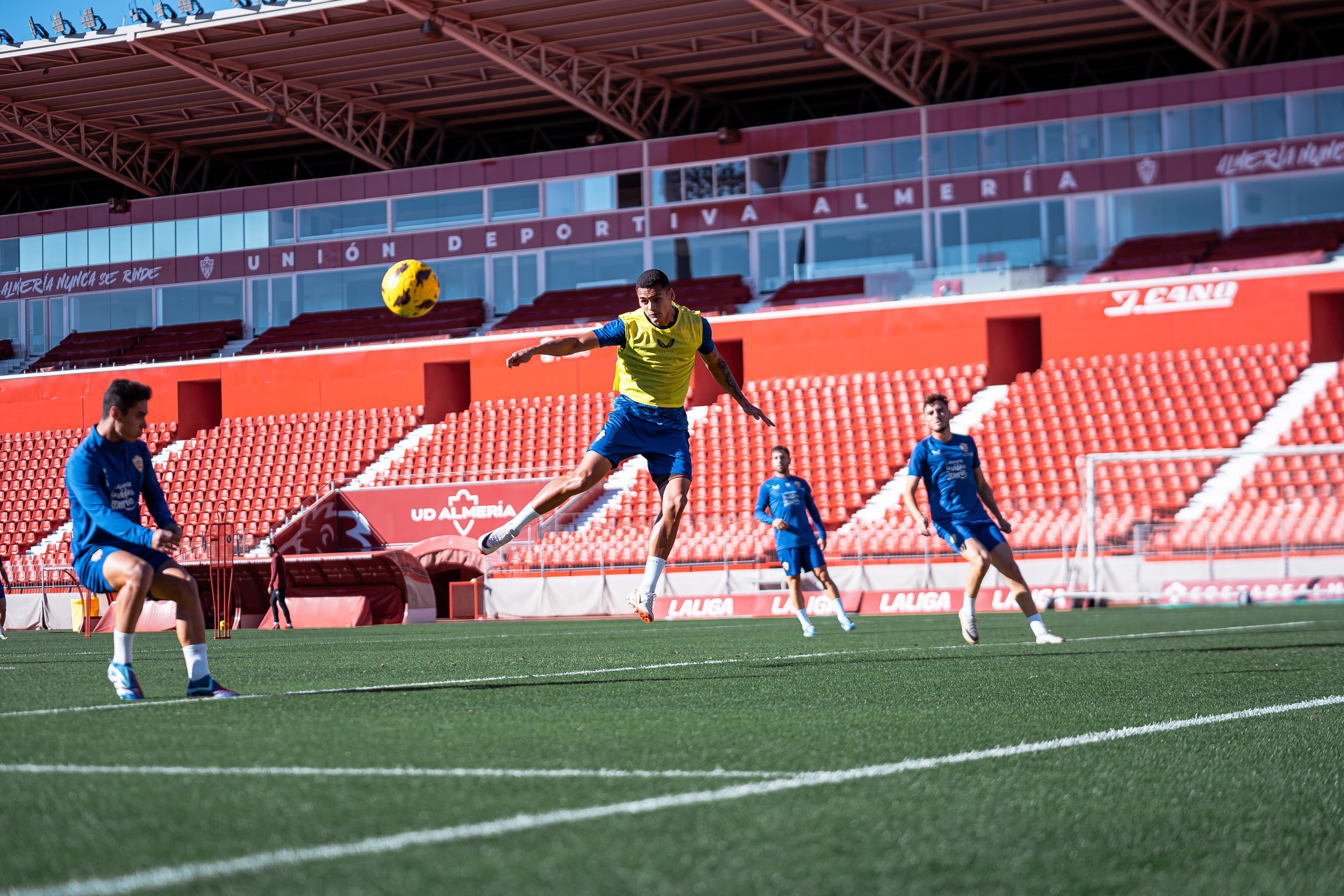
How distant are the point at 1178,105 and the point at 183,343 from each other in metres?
27.6

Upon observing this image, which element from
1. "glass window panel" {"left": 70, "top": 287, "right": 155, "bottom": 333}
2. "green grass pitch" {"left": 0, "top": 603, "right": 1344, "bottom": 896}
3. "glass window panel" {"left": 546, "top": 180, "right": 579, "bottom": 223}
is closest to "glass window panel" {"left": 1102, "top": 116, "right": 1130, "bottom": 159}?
"glass window panel" {"left": 546, "top": 180, "right": 579, "bottom": 223}

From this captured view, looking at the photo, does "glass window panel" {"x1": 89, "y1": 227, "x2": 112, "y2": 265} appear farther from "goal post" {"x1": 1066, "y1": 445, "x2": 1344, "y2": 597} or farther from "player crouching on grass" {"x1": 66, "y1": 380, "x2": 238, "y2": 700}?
"player crouching on grass" {"x1": 66, "y1": 380, "x2": 238, "y2": 700}

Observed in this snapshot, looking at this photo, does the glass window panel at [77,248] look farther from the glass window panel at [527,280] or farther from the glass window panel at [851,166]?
the glass window panel at [851,166]

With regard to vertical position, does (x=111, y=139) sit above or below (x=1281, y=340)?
above

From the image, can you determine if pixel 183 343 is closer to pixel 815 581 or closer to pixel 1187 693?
pixel 815 581

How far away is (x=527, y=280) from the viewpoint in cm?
3784

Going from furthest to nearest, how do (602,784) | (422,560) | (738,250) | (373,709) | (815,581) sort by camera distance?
(738,250) < (422,560) < (815,581) < (373,709) < (602,784)

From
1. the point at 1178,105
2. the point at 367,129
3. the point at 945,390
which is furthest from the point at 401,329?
the point at 1178,105

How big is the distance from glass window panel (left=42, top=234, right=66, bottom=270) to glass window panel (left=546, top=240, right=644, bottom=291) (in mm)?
16457

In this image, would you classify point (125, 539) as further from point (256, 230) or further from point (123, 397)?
point (256, 230)

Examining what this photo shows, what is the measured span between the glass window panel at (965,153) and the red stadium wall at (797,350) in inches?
168

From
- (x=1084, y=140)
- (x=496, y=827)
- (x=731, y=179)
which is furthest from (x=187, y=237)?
(x=496, y=827)

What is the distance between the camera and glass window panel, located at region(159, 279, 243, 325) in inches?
1612

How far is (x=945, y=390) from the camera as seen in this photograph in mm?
30312
